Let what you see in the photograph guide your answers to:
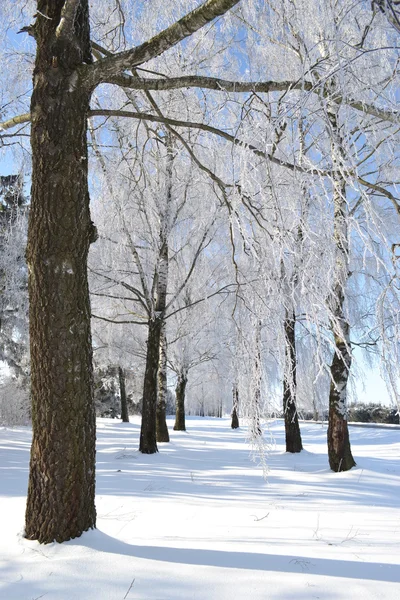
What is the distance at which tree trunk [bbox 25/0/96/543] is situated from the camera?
2.88 meters

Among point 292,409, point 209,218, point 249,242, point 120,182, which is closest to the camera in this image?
point 249,242

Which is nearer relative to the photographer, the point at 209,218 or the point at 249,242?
the point at 249,242

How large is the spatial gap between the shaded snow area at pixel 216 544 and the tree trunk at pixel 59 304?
0.85ft

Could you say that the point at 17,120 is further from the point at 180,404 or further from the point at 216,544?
the point at 180,404

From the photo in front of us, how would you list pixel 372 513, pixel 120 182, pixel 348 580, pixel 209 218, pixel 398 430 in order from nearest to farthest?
pixel 348 580 → pixel 372 513 → pixel 120 182 → pixel 209 218 → pixel 398 430

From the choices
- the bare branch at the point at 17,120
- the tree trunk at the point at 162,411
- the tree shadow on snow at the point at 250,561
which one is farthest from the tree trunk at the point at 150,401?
the tree shadow on snow at the point at 250,561

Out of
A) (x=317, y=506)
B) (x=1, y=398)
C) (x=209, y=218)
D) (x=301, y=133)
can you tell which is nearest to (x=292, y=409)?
(x=209, y=218)

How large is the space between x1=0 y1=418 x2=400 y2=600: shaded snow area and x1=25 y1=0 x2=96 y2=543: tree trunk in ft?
0.85

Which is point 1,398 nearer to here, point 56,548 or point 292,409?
point 292,409

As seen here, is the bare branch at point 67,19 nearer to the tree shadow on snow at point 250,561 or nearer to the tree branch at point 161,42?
the tree branch at point 161,42

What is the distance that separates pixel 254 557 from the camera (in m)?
2.65

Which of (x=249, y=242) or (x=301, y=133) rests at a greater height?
(x=301, y=133)

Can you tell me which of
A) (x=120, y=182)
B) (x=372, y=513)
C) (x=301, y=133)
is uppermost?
(x=120, y=182)

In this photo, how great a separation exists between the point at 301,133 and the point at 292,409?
28.4 ft
